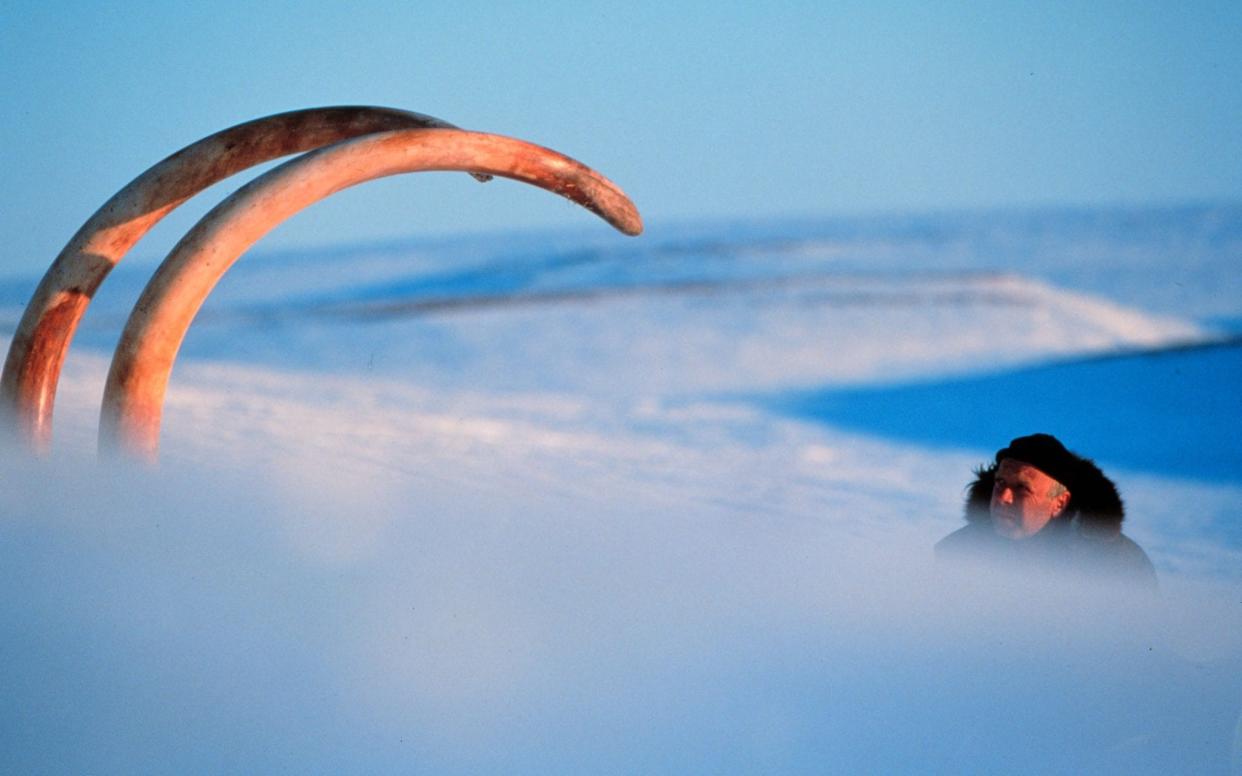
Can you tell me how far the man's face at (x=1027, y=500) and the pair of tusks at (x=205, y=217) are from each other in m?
0.81

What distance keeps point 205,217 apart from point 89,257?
33 centimetres

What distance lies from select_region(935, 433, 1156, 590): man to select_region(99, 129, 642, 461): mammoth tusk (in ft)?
3.26

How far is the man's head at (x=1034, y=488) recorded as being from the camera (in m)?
2.40

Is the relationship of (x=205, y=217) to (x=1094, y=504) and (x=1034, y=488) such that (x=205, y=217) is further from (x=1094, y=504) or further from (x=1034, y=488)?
(x=1094, y=504)

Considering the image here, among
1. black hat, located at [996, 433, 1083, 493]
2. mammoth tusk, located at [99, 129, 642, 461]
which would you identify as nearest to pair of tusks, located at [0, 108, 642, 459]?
mammoth tusk, located at [99, 129, 642, 461]

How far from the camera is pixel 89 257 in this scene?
7.48 ft

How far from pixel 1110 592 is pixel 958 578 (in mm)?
242

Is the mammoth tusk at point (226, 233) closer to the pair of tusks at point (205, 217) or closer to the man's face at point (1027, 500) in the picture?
the pair of tusks at point (205, 217)

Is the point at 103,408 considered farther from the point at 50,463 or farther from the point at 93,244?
the point at 93,244

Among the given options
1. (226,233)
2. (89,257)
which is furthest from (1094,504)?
(89,257)

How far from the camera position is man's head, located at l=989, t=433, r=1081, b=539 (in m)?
2.40

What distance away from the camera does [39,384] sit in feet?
7.48

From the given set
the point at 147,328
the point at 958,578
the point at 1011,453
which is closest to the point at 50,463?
the point at 147,328

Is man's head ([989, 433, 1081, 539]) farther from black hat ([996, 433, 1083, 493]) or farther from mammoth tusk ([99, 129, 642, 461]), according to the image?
mammoth tusk ([99, 129, 642, 461])
